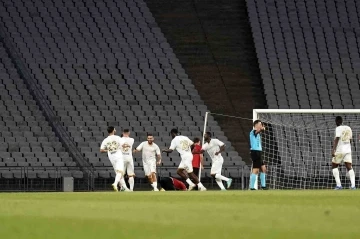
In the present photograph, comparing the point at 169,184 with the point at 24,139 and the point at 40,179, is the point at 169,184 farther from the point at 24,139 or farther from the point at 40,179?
the point at 24,139

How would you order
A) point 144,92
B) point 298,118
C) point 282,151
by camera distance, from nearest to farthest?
1. point 282,151
2. point 298,118
3. point 144,92

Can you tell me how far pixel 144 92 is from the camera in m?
38.2

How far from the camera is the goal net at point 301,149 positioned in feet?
105

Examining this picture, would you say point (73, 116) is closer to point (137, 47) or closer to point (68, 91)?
point (68, 91)

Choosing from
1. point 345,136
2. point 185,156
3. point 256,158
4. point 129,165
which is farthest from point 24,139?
point 345,136

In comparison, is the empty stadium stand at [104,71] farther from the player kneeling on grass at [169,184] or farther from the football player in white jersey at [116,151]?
the football player in white jersey at [116,151]

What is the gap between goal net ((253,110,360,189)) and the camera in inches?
1265

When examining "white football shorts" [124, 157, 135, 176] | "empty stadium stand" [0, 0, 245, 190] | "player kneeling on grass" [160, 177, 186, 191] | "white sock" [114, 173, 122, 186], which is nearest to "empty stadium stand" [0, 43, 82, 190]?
"empty stadium stand" [0, 0, 245, 190]

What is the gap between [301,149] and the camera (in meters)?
34.1

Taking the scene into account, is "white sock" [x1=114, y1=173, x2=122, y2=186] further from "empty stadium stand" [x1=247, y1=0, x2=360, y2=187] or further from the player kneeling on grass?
"empty stadium stand" [x1=247, y1=0, x2=360, y2=187]

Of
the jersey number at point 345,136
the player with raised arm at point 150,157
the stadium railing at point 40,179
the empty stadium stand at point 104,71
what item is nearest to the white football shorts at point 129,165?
the player with raised arm at point 150,157

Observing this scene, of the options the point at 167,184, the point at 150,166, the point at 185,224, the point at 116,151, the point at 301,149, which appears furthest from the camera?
the point at 301,149

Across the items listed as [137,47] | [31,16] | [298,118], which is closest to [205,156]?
[298,118]

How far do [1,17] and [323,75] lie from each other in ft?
40.6
